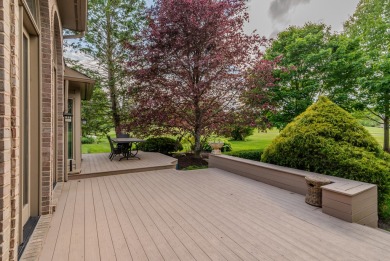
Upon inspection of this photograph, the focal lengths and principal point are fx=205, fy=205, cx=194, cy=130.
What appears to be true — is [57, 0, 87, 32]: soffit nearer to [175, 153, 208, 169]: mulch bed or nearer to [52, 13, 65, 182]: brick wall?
[52, 13, 65, 182]: brick wall

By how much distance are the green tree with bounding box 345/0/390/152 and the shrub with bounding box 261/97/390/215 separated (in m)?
6.05

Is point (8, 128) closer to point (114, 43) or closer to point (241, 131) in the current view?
point (241, 131)

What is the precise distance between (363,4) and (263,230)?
1591 centimetres

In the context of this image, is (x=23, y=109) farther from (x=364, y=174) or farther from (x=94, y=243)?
(x=364, y=174)

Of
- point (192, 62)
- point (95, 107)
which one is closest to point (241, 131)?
point (192, 62)

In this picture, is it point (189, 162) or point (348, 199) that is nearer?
point (348, 199)

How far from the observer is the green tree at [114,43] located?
37.8 feet

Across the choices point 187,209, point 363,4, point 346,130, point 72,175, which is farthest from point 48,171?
point 363,4

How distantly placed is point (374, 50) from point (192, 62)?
29.6 feet

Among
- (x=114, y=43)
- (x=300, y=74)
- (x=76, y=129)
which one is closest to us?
(x=76, y=129)

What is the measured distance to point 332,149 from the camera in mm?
4086

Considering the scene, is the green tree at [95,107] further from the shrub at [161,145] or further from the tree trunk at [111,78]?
the shrub at [161,145]

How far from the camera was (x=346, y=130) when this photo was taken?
438 cm

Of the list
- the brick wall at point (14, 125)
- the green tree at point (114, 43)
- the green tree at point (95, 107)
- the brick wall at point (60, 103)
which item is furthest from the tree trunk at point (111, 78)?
Answer: the brick wall at point (14, 125)
